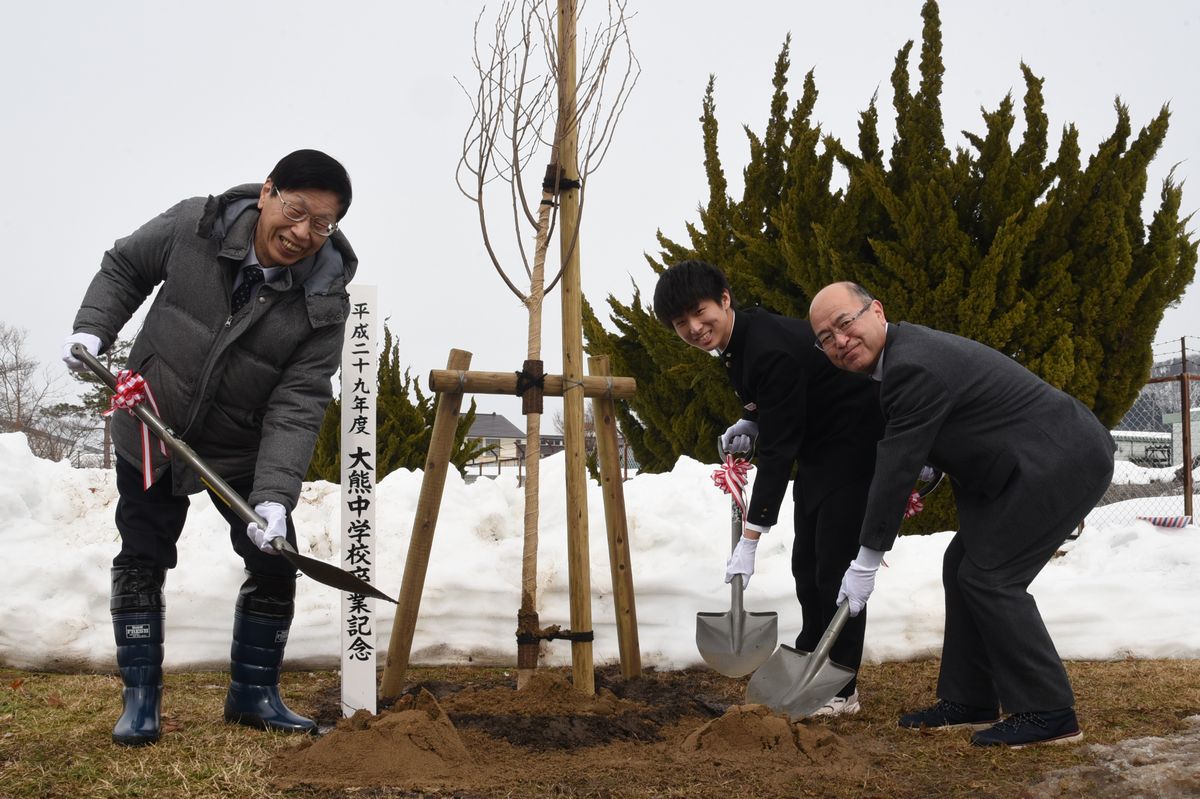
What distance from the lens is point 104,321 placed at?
3012 mm

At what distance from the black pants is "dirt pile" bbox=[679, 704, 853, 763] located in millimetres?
1397

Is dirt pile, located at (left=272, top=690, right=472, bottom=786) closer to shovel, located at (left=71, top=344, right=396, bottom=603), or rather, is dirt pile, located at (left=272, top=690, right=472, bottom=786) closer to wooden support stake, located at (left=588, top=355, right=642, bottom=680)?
shovel, located at (left=71, top=344, right=396, bottom=603)

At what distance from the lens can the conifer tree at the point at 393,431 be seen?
27.4 ft

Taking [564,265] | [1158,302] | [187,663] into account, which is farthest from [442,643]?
[1158,302]

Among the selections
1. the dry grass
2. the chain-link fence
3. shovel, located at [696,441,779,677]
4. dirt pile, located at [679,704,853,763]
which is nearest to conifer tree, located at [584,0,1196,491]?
the chain-link fence

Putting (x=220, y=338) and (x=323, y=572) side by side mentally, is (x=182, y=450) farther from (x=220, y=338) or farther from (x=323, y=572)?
(x=323, y=572)

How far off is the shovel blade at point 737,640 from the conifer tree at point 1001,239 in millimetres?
3621

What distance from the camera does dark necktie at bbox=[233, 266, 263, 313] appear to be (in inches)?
121

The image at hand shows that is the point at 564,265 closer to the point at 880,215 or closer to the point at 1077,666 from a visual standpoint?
the point at 1077,666

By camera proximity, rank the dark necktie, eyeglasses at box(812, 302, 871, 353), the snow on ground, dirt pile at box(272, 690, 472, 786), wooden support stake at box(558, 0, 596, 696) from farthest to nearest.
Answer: the snow on ground, wooden support stake at box(558, 0, 596, 696), the dark necktie, eyeglasses at box(812, 302, 871, 353), dirt pile at box(272, 690, 472, 786)

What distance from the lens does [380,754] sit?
107 inches

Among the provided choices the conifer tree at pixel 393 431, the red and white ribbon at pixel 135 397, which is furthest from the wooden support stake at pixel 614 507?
the conifer tree at pixel 393 431

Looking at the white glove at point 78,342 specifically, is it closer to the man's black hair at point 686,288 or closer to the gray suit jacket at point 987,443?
the man's black hair at point 686,288

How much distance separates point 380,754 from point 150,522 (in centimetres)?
104
